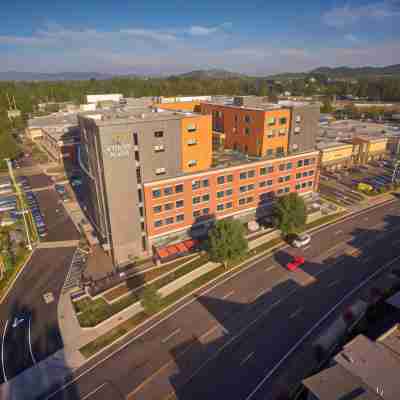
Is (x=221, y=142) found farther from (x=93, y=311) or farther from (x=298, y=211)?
(x=93, y=311)

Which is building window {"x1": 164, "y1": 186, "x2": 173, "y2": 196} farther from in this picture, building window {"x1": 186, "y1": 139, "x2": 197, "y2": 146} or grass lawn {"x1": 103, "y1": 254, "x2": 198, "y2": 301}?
grass lawn {"x1": 103, "y1": 254, "x2": 198, "y2": 301}

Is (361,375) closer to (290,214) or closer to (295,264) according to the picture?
(295,264)

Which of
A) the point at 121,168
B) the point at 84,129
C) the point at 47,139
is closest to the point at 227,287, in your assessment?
the point at 121,168

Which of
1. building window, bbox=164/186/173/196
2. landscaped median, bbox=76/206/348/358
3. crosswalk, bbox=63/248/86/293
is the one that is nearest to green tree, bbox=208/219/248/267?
landscaped median, bbox=76/206/348/358

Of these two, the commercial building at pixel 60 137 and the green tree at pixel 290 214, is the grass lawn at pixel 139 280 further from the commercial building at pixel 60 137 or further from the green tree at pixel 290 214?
the commercial building at pixel 60 137

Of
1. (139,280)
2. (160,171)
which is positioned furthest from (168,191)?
(139,280)

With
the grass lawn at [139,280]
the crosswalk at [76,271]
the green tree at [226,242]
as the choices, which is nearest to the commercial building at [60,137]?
the crosswalk at [76,271]

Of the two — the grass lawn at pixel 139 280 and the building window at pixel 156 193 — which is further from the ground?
the building window at pixel 156 193
